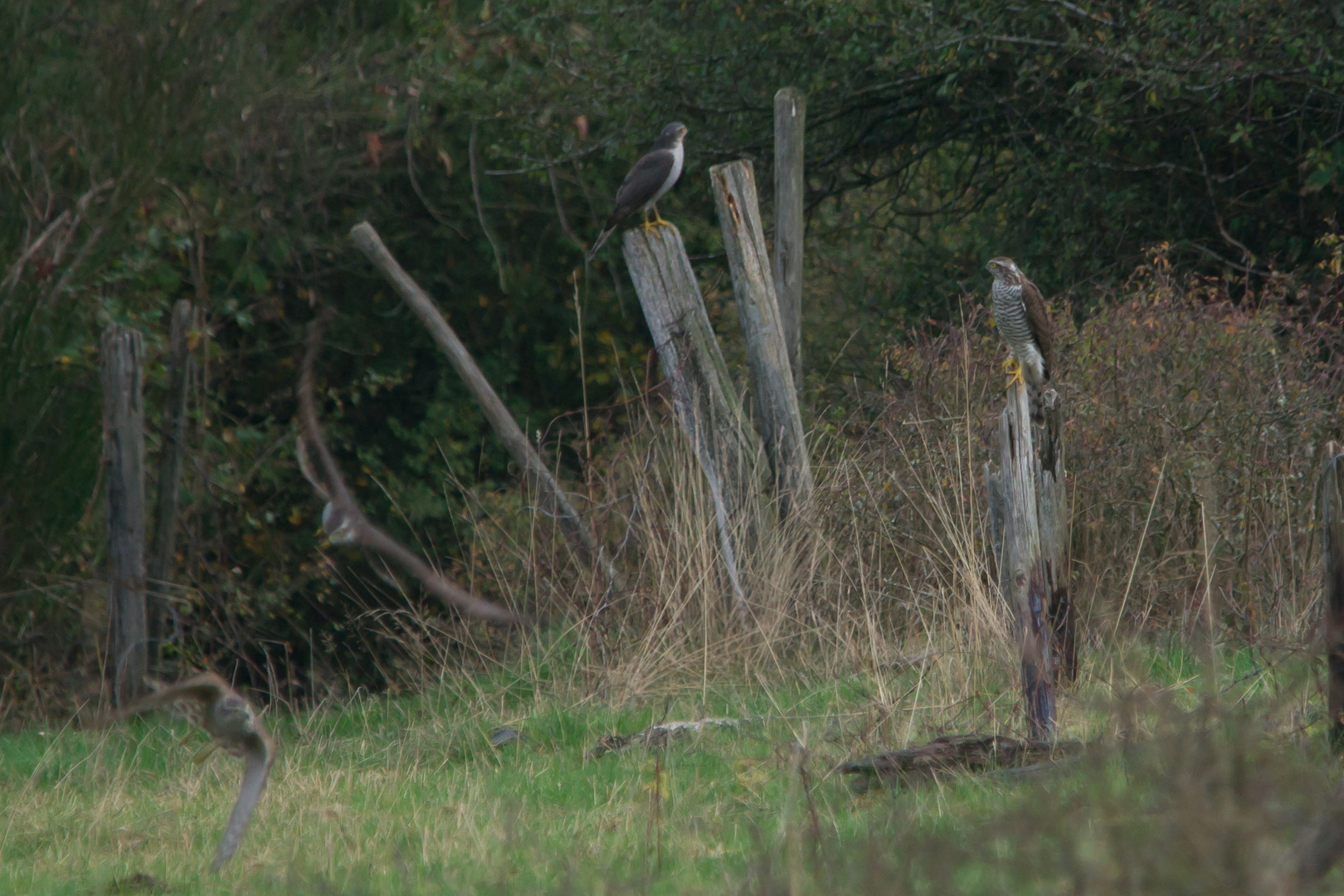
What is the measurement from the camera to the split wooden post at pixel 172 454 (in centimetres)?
708

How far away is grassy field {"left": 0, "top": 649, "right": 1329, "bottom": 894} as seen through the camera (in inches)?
77.7

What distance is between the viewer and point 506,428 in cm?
636

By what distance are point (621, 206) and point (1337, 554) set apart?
4.93 meters

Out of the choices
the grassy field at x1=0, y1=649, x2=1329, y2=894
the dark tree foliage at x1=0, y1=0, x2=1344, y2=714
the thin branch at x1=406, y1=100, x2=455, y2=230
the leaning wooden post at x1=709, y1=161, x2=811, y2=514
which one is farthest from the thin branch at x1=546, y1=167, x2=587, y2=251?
the grassy field at x1=0, y1=649, x2=1329, y2=894

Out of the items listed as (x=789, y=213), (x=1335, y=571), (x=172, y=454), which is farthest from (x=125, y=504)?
(x=1335, y=571)

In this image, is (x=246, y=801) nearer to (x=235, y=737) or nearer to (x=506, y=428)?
(x=235, y=737)

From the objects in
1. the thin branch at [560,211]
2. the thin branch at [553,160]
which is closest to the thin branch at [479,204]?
the thin branch at [553,160]

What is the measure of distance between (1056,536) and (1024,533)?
0.41ft

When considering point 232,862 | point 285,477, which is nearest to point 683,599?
point 232,862

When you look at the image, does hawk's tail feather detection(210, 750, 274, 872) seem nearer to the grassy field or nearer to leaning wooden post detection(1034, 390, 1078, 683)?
the grassy field

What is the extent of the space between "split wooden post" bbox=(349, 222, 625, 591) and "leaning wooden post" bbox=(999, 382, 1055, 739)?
2138mm

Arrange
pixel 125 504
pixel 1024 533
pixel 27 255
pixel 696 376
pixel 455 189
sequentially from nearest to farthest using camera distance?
pixel 1024 533
pixel 696 376
pixel 125 504
pixel 27 255
pixel 455 189

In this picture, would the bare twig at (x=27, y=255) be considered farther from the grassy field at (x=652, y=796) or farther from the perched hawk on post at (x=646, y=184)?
the perched hawk on post at (x=646, y=184)

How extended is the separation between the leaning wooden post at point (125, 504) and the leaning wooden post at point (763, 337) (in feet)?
9.17
